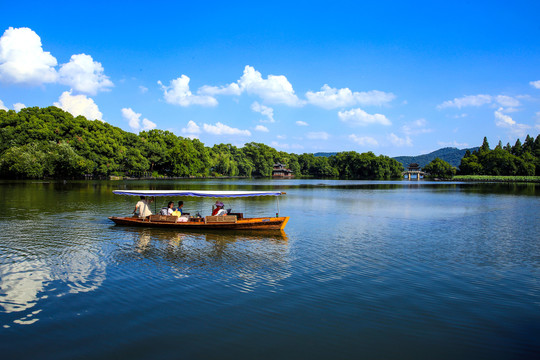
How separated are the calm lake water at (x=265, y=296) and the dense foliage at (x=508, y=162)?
12961 centimetres

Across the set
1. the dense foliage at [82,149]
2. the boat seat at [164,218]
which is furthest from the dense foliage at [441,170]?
the boat seat at [164,218]

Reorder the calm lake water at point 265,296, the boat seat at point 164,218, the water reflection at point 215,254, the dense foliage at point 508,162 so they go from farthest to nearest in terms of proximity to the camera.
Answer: the dense foliage at point 508,162
the boat seat at point 164,218
the water reflection at point 215,254
the calm lake water at point 265,296

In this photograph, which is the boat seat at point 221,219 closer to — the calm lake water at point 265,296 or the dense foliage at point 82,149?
the calm lake water at point 265,296

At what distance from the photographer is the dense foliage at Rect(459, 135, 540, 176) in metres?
128

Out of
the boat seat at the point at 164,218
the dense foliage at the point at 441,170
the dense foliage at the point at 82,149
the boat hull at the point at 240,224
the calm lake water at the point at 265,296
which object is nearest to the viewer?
the calm lake water at the point at 265,296

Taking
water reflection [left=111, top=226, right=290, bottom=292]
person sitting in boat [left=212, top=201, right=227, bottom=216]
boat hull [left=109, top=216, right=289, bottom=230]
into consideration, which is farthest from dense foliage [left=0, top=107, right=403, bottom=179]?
water reflection [left=111, top=226, right=290, bottom=292]

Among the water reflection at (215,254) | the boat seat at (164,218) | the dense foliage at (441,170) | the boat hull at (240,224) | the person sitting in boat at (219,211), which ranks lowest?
the water reflection at (215,254)

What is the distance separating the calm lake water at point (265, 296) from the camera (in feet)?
25.7

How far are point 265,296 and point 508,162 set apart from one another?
14511 cm

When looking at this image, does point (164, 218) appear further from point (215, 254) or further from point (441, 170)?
point (441, 170)

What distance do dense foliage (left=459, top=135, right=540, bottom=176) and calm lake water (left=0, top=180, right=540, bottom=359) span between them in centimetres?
12961

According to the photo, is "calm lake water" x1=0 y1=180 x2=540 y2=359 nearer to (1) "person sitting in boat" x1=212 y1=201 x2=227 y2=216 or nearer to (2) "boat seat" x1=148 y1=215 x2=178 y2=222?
(2) "boat seat" x1=148 y1=215 x2=178 y2=222

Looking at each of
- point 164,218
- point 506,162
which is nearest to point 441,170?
point 506,162

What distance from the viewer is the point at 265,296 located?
34.5 feet
